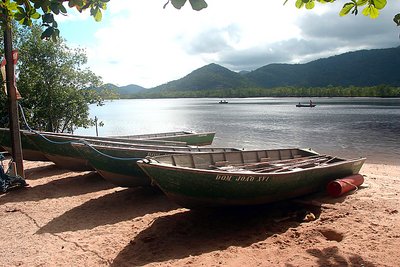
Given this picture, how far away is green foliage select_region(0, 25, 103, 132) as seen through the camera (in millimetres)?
15492

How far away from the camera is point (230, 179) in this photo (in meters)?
6.05

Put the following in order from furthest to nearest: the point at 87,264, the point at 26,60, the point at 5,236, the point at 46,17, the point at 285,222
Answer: the point at 26,60, the point at 285,222, the point at 5,236, the point at 87,264, the point at 46,17

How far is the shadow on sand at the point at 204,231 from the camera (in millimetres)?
5383

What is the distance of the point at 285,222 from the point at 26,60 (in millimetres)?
14164

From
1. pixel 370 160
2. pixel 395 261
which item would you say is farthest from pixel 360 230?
pixel 370 160

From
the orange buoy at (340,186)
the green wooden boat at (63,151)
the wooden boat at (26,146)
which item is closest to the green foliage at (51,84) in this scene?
the wooden boat at (26,146)

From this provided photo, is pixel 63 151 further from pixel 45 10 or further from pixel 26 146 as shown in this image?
pixel 45 10

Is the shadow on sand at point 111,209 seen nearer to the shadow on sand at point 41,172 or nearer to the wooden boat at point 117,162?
the wooden boat at point 117,162

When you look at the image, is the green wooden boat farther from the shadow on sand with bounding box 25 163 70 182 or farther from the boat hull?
the boat hull

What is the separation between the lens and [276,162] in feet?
28.6

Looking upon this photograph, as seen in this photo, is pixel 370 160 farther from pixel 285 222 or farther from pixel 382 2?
pixel 382 2

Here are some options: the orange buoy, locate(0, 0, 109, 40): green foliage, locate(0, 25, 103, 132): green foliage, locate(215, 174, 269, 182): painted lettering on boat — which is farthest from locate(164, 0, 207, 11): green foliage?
locate(0, 25, 103, 132): green foliage

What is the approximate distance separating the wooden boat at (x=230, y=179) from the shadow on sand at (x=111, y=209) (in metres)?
1.38

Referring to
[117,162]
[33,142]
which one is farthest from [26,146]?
[117,162]
